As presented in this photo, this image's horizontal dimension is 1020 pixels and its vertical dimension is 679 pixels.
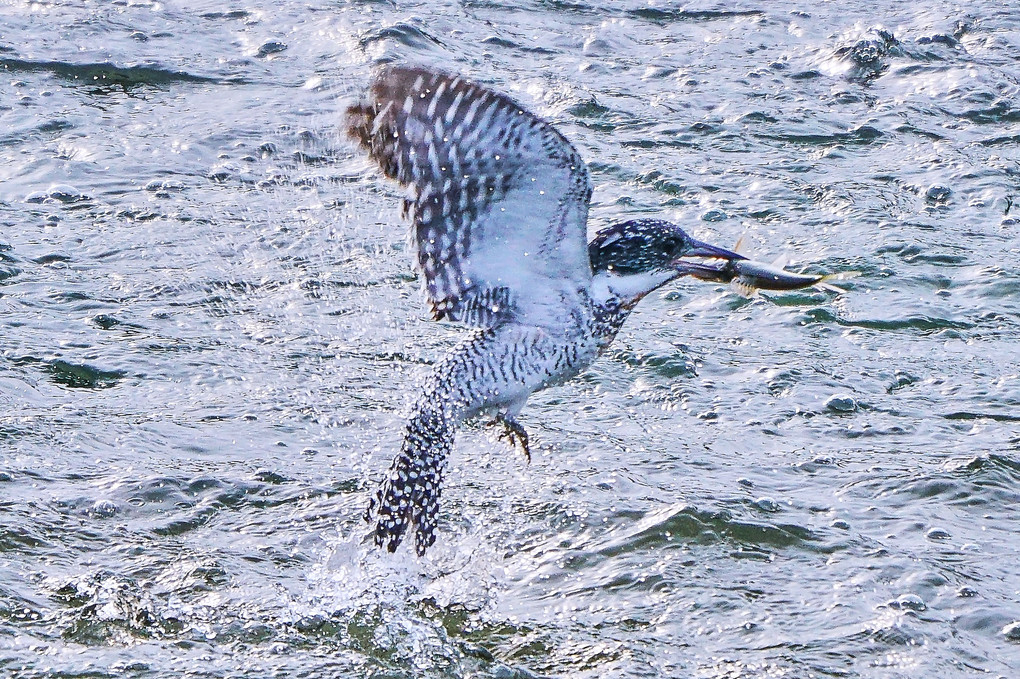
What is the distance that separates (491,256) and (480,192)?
0.24 meters

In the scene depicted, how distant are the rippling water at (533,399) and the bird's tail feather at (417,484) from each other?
0.12 m

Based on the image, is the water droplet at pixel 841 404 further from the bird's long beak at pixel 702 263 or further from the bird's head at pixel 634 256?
the bird's head at pixel 634 256

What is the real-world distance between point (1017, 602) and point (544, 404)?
185 cm

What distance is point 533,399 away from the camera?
5.27 metres

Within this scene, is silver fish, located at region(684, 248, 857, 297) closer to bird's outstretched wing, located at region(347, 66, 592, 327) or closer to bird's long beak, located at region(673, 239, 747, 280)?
bird's long beak, located at region(673, 239, 747, 280)

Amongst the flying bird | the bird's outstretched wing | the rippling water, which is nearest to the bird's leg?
the flying bird

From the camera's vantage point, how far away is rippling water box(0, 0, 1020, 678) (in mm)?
3971

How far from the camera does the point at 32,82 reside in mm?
7754

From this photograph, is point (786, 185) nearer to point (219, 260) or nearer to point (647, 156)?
point (647, 156)

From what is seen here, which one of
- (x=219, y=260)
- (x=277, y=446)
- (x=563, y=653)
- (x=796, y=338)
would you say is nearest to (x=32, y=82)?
(x=219, y=260)

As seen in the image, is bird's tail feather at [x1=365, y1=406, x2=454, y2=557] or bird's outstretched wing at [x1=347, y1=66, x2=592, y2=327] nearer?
bird's outstretched wing at [x1=347, y1=66, x2=592, y2=327]

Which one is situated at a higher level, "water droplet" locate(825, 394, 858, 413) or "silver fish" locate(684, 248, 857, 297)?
"silver fish" locate(684, 248, 857, 297)

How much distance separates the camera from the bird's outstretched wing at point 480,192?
378 centimetres

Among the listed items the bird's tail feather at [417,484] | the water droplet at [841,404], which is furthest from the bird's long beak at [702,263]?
the bird's tail feather at [417,484]
